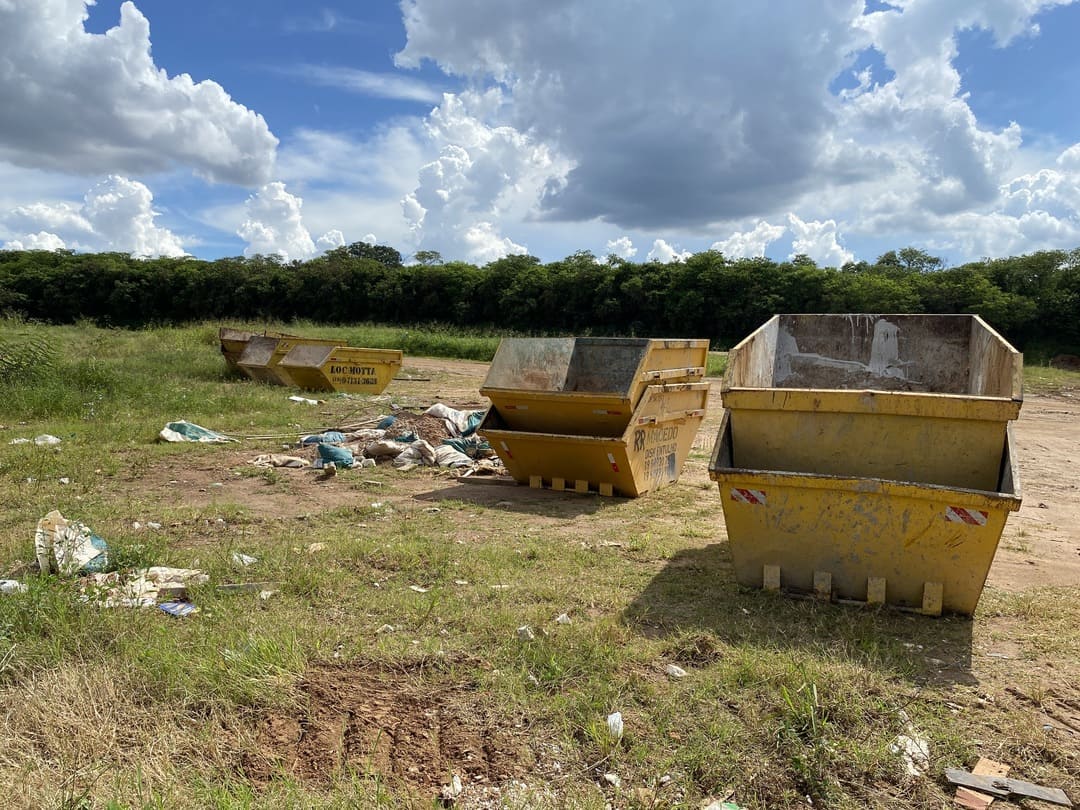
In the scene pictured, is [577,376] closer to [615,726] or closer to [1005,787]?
[615,726]

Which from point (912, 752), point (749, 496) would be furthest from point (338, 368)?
point (912, 752)

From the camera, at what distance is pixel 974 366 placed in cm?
568

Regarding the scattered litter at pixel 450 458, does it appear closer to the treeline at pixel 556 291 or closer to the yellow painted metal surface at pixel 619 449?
the yellow painted metal surface at pixel 619 449

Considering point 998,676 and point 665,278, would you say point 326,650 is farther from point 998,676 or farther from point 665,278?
point 665,278

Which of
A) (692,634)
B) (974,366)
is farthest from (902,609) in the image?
(974,366)

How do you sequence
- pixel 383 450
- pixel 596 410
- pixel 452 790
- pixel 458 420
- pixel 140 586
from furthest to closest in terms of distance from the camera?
1. pixel 458 420
2. pixel 383 450
3. pixel 596 410
4. pixel 140 586
5. pixel 452 790

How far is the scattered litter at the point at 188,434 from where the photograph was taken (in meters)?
9.41

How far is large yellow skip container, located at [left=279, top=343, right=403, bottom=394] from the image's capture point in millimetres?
14055

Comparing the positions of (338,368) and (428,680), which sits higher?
(338,368)

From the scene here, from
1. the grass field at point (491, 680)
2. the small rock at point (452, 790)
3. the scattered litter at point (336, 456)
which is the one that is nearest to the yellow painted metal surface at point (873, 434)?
the grass field at point (491, 680)

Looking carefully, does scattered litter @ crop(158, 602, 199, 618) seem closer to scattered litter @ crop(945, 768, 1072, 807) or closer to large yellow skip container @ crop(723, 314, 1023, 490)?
large yellow skip container @ crop(723, 314, 1023, 490)

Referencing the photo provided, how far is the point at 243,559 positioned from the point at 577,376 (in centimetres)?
399

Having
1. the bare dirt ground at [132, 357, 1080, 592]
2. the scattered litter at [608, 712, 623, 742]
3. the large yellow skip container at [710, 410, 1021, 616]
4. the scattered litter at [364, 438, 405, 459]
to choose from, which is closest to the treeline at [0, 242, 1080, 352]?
the bare dirt ground at [132, 357, 1080, 592]

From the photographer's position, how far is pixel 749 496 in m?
4.31
